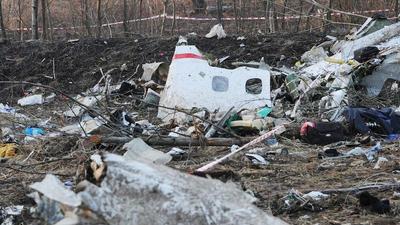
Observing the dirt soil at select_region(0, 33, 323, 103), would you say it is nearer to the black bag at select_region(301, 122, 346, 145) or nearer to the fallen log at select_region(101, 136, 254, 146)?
the black bag at select_region(301, 122, 346, 145)

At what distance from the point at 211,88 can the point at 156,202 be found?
18.8 ft

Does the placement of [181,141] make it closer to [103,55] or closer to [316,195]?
[316,195]

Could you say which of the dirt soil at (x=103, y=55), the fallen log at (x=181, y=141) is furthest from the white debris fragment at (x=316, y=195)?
the dirt soil at (x=103, y=55)

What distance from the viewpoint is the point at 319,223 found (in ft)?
10.9

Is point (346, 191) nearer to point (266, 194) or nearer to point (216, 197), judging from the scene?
point (266, 194)

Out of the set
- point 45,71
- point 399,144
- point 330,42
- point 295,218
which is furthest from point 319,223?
point 45,71

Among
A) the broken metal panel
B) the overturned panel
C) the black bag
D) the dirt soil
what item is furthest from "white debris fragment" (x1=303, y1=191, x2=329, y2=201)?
the dirt soil

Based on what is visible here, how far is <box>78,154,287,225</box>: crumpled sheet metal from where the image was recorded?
7.58ft

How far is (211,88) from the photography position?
26.3 ft

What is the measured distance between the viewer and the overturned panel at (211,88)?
7.90 m

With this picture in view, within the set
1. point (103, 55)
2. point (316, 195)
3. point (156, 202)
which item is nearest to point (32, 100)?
point (103, 55)

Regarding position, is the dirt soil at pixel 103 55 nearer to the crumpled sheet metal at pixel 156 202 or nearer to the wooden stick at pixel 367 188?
the wooden stick at pixel 367 188

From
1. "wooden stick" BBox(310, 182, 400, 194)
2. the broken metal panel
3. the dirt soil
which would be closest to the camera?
"wooden stick" BBox(310, 182, 400, 194)

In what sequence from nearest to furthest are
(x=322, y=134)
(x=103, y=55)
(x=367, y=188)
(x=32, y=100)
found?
(x=367, y=188) → (x=322, y=134) → (x=32, y=100) → (x=103, y=55)
